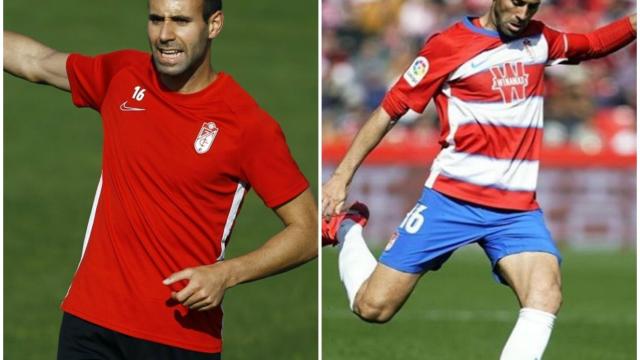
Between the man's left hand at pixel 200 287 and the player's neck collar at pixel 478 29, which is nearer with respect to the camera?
the man's left hand at pixel 200 287

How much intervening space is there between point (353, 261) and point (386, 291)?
43 centimetres

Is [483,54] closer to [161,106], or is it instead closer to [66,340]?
[161,106]

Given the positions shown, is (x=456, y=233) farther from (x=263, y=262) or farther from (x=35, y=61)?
(x=35, y=61)

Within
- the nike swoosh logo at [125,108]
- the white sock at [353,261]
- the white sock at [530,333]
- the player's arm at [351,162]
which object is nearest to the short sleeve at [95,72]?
the nike swoosh logo at [125,108]

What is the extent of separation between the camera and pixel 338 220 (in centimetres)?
658

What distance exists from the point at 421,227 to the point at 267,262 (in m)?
1.81

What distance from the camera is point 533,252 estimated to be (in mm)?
5457

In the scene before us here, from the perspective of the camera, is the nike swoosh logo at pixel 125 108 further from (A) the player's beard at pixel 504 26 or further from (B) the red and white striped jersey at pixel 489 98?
(A) the player's beard at pixel 504 26

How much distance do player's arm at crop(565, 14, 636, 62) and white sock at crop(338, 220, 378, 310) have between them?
1348 mm

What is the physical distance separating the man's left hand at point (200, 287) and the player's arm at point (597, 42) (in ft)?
7.11

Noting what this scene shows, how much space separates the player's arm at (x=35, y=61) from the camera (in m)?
4.56

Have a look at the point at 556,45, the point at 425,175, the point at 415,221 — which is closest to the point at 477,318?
the point at 425,175

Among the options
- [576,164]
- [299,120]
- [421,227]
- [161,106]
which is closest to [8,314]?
[421,227]

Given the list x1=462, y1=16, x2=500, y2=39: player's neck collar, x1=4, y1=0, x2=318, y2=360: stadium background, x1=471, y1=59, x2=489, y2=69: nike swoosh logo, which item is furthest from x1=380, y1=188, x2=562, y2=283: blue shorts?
x1=4, y1=0, x2=318, y2=360: stadium background
